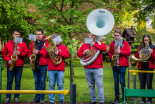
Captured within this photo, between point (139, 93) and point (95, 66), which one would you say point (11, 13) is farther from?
point (139, 93)

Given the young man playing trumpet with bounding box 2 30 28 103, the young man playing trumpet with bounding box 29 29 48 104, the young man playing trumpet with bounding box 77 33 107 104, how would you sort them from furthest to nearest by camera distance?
the young man playing trumpet with bounding box 2 30 28 103 < the young man playing trumpet with bounding box 29 29 48 104 < the young man playing trumpet with bounding box 77 33 107 104

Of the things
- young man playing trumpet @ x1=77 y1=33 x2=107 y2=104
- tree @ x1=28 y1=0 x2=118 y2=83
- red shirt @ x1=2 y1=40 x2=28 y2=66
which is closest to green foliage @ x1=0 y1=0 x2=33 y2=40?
tree @ x1=28 y1=0 x2=118 y2=83

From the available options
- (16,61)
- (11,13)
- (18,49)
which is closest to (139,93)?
(16,61)

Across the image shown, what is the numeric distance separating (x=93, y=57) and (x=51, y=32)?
2186 millimetres

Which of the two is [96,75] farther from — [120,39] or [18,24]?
[18,24]

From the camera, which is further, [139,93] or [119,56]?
[119,56]

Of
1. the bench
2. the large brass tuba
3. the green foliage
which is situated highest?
the green foliage

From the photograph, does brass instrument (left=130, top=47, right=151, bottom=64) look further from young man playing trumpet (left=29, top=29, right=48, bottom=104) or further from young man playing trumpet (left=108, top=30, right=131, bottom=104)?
young man playing trumpet (left=29, top=29, right=48, bottom=104)

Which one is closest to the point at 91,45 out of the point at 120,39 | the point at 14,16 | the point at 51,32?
the point at 120,39

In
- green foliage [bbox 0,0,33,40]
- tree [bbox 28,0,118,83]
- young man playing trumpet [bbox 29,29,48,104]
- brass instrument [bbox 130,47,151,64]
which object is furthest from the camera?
green foliage [bbox 0,0,33,40]

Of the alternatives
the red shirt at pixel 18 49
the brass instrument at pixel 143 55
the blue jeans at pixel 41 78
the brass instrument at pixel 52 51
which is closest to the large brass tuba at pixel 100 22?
the brass instrument at pixel 52 51

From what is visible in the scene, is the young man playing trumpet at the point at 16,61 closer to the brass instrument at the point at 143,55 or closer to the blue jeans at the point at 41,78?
the blue jeans at the point at 41,78

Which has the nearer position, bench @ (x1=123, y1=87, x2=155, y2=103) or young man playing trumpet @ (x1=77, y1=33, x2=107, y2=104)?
bench @ (x1=123, y1=87, x2=155, y2=103)

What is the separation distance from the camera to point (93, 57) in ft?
23.8
